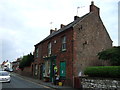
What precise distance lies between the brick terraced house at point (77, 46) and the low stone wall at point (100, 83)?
3.51m

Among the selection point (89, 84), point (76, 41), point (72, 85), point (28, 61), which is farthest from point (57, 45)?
point (28, 61)

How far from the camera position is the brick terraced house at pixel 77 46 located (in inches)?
840

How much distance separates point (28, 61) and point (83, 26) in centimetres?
2165

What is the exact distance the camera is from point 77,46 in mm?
21688

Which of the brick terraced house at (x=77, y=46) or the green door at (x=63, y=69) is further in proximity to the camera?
the green door at (x=63, y=69)

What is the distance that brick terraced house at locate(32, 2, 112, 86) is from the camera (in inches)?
840

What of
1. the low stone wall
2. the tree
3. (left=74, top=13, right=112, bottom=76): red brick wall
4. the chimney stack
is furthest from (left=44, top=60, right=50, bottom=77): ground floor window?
the low stone wall

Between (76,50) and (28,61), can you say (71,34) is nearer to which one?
(76,50)

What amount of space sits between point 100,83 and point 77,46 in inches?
296

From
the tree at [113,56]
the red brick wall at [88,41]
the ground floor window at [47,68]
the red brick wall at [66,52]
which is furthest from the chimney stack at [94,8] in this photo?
the ground floor window at [47,68]

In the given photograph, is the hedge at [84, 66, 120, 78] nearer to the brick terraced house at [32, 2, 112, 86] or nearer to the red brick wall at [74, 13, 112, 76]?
the brick terraced house at [32, 2, 112, 86]

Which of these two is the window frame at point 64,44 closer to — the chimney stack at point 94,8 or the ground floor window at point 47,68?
the ground floor window at point 47,68

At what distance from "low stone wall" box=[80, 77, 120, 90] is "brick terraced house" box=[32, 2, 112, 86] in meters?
3.51

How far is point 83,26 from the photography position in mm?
22812
